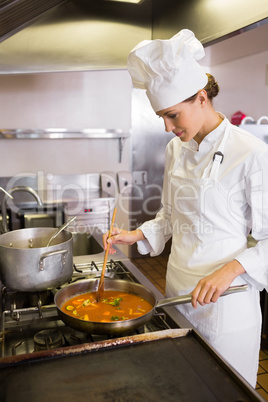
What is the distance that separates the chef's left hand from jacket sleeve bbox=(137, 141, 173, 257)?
1.68ft

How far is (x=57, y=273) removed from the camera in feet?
4.72

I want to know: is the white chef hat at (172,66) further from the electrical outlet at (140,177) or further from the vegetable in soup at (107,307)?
the electrical outlet at (140,177)

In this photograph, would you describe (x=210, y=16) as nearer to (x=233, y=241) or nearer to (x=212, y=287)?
(x=233, y=241)

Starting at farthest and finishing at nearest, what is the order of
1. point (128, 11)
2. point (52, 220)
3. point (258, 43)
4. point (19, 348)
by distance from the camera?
point (258, 43)
point (52, 220)
point (128, 11)
point (19, 348)

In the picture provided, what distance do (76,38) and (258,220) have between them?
1924mm

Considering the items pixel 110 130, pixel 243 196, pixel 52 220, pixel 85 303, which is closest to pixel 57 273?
pixel 85 303

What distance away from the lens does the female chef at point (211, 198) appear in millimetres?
1392

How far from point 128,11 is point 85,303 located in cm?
224

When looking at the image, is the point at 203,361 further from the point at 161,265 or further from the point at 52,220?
the point at 161,265

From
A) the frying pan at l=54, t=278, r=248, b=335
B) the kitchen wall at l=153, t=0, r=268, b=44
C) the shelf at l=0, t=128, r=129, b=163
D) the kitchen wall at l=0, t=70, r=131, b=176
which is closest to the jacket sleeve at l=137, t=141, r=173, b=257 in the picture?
the frying pan at l=54, t=278, r=248, b=335

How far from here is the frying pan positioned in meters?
1.14

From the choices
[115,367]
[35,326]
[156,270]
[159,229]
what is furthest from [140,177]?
[115,367]

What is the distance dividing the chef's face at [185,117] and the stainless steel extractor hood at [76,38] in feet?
3.92

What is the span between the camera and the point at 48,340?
47.4 inches
